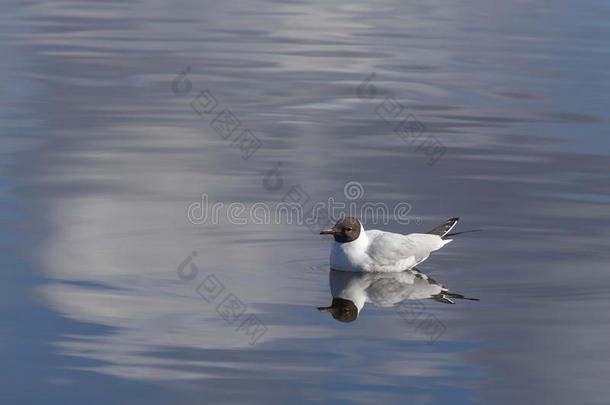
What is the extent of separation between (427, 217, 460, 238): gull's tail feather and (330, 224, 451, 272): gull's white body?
20.9 inches

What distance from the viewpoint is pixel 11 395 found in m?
8.20

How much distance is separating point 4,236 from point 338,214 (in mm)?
3999

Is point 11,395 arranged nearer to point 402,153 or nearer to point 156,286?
point 156,286

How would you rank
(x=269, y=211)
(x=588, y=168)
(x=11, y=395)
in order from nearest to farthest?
1. (x=11, y=395)
2. (x=269, y=211)
3. (x=588, y=168)

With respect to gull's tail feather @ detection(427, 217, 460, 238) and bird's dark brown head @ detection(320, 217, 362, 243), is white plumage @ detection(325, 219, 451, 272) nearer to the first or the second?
bird's dark brown head @ detection(320, 217, 362, 243)

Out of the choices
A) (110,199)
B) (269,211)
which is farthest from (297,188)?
(110,199)

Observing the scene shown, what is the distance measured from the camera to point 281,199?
13703mm

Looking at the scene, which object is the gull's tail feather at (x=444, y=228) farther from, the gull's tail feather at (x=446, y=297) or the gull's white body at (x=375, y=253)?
the gull's tail feather at (x=446, y=297)

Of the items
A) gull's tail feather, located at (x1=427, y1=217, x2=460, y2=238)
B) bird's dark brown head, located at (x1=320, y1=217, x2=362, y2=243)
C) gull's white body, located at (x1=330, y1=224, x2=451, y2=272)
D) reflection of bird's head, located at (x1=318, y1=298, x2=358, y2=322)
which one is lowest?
reflection of bird's head, located at (x1=318, y1=298, x2=358, y2=322)
